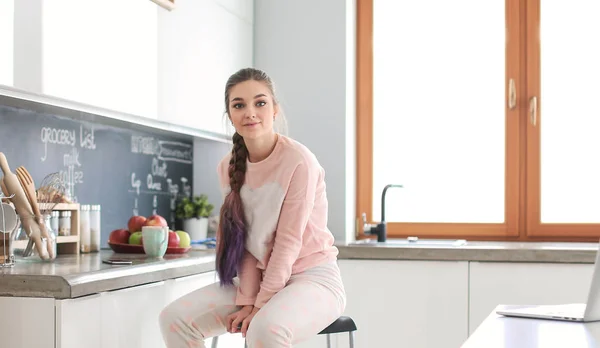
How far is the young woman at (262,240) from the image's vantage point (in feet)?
7.45

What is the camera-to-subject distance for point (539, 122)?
12.6 ft

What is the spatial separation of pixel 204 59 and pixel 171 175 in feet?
2.17

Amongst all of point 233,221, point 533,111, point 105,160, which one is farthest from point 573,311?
point 533,111

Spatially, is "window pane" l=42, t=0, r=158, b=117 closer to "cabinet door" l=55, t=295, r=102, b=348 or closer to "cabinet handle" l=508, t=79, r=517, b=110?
"cabinet door" l=55, t=295, r=102, b=348

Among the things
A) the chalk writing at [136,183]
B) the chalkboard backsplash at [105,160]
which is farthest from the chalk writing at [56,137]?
the chalk writing at [136,183]

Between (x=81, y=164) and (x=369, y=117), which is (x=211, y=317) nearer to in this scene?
(x=81, y=164)

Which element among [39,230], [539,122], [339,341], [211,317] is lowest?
[339,341]

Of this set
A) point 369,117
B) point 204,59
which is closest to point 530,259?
point 369,117

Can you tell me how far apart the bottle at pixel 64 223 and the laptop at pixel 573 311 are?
159 cm

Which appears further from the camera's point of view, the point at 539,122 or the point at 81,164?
the point at 539,122

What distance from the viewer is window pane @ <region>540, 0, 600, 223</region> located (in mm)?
3787

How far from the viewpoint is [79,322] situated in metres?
2.02

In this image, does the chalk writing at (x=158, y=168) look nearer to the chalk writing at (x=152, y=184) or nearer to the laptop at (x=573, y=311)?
the chalk writing at (x=152, y=184)

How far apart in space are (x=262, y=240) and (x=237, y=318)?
24 cm
